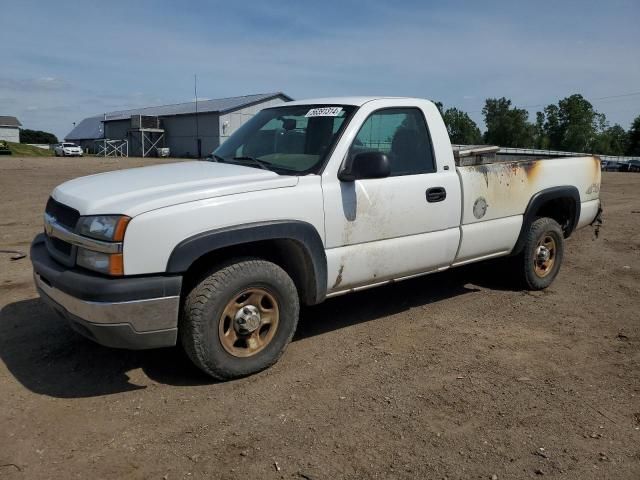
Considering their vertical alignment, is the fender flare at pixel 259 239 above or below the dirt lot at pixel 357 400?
above

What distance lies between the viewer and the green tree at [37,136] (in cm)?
9738

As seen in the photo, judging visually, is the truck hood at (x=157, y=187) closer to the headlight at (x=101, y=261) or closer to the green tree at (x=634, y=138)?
the headlight at (x=101, y=261)

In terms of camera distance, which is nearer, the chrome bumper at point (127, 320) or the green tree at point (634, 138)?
the chrome bumper at point (127, 320)

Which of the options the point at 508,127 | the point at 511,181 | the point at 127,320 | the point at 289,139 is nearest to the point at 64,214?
the point at 127,320

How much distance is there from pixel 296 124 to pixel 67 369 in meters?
2.50

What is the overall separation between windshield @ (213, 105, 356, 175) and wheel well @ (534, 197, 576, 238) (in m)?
2.80

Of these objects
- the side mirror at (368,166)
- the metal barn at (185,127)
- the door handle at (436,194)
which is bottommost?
the door handle at (436,194)

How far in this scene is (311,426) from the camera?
315 cm

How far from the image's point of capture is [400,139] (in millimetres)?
4520

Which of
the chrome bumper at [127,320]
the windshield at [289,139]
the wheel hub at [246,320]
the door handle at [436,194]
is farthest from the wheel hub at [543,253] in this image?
the chrome bumper at [127,320]

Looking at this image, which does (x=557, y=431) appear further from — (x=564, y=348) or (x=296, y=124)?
(x=296, y=124)

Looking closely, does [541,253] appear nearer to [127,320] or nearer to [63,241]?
[127,320]

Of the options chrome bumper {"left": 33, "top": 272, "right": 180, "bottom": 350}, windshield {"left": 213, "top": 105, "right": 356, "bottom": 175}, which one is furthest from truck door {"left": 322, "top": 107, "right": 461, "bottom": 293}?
chrome bumper {"left": 33, "top": 272, "right": 180, "bottom": 350}

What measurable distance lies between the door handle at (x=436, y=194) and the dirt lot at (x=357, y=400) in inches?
43.7
